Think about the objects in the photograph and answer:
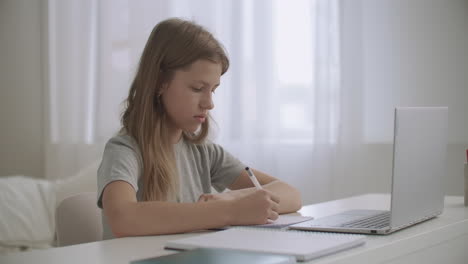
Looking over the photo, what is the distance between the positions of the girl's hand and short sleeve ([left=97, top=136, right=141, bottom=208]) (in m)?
0.24

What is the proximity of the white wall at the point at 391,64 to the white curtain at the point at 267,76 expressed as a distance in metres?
0.10

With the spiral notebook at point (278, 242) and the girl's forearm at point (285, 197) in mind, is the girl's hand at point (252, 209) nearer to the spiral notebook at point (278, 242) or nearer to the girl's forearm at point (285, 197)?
the spiral notebook at point (278, 242)

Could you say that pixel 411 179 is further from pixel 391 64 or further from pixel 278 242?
pixel 391 64

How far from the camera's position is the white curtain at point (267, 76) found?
3031 millimetres

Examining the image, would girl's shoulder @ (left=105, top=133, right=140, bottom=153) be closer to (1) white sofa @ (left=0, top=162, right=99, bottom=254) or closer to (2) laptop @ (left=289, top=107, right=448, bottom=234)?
(2) laptop @ (left=289, top=107, right=448, bottom=234)

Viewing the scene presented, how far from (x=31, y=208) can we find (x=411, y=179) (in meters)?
2.06

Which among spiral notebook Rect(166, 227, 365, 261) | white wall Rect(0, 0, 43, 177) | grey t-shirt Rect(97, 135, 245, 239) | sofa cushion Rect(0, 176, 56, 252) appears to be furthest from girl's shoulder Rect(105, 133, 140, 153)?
white wall Rect(0, 0, 43, 177)

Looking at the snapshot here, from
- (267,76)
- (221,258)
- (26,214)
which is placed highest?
(267,76)

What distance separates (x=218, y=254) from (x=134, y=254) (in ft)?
0.56

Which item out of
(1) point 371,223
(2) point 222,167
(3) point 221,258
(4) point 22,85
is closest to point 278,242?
(3) point 221,258

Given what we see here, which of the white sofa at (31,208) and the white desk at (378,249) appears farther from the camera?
the white sofa at (31,208)

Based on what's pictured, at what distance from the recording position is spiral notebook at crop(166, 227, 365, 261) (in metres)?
0.86

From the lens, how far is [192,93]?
1.46m

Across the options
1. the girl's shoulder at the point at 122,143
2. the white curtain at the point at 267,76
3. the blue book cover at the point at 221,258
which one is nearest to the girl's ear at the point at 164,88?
the girl's shoulder at the point at 122,143
